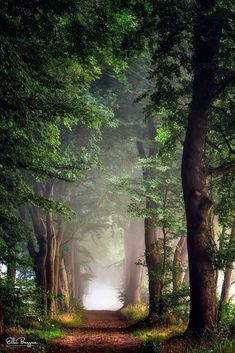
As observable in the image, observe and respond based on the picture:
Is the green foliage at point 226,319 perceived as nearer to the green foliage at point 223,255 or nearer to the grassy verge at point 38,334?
the green foliage at point 223,255

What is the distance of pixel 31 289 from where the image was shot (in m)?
8.65

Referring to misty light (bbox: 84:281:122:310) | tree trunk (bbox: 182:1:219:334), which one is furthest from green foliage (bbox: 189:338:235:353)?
misty light (bbox: 84:281:122:310)

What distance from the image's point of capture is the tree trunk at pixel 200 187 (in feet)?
30.0

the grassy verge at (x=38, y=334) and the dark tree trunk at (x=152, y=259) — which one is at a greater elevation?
the dark tree trunk at (x=152, y=259)

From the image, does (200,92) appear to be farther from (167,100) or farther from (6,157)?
(6,157)

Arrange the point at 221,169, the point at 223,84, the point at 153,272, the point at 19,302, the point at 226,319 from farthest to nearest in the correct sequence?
the point at 153,272 < the point at 221,169 < the point at 226,319 < the point at 223,84 < the point at 19,302

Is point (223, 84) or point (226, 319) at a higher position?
point (223, 84)

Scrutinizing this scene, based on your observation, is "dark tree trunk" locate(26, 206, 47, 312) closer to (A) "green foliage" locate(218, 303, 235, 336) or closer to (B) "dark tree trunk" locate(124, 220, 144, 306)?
(A) "green foliage" locate(218, 303, 235, 336)

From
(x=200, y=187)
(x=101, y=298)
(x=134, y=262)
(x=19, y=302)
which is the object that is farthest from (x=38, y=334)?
(x=101, y=298)

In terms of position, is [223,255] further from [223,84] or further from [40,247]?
[40,247]

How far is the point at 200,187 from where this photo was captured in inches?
384

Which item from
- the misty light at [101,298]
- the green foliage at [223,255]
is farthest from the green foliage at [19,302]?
the misty light at [101,298]

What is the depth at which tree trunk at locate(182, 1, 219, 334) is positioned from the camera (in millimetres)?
9148

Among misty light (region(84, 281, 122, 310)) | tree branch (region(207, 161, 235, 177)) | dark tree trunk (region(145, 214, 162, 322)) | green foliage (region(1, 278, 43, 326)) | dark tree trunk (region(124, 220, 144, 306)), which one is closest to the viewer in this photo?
green foliage (region(1, 278, 43, 326))
